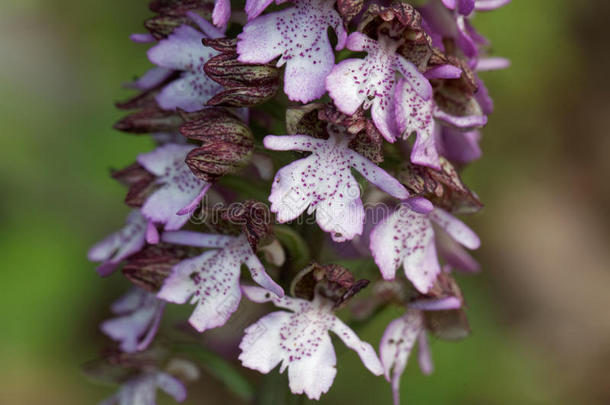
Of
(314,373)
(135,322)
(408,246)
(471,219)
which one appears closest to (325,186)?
(408,246)

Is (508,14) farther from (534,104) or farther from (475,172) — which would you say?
(475,172)

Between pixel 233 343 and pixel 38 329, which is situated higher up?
pixel 233 343

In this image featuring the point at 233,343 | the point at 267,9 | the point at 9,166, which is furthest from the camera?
the point at 9,166

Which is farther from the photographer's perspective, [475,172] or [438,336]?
[475,172]

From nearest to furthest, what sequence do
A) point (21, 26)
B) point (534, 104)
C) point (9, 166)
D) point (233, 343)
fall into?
point (233, 343)
point (9, 166)
point (534, 104)
point (21, 26)

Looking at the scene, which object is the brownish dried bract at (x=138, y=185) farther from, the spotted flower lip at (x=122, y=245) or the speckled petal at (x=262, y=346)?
the speckled petal at (x=262, y=346)

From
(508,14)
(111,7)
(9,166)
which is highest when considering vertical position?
(508,14)

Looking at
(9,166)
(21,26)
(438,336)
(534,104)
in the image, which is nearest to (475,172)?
(534,104)
